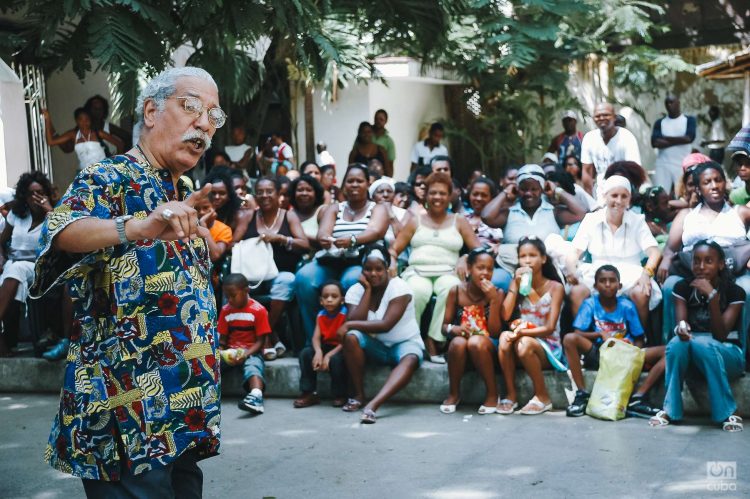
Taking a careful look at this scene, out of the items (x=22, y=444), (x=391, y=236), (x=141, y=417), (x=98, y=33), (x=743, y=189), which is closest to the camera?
(x=141, y=417)

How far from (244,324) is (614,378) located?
2.66m

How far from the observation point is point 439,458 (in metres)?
5.41

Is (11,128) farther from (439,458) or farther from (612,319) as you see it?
(612,319)

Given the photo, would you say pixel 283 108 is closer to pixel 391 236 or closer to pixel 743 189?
pixel 391 236

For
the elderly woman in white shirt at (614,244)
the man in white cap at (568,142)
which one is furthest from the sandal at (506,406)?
the man in white cap at (568,142)

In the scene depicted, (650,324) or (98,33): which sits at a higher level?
(98,33)

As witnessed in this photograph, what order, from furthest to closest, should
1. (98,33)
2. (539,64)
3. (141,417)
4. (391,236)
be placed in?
(539,64) → (391,236) → (98,33) → (141,417)

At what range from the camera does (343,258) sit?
291 inches

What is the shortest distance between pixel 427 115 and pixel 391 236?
335 inches

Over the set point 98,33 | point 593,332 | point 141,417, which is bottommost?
point 593,332

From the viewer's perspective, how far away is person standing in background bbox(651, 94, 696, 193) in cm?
1176

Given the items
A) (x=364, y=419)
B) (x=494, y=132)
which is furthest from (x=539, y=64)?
(x=364, y=419)

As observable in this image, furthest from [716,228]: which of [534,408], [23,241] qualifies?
[23,241]

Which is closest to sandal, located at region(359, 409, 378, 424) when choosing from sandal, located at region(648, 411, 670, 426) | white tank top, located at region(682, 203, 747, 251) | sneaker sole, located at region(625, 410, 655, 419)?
sneaker sole, located at region(625, 410, 655, 419)
